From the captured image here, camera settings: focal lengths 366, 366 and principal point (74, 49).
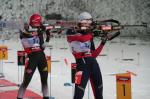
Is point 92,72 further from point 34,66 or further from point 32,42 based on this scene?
point 32,42

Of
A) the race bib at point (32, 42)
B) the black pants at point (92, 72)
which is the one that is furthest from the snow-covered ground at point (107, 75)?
the black pants at point (92, 72)

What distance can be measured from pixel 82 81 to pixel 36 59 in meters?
1.84

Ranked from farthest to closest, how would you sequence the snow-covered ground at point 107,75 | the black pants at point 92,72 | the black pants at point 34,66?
the snow-covered ground at point 107,75, the black pants at point 34,66, the black pants at point 92,72

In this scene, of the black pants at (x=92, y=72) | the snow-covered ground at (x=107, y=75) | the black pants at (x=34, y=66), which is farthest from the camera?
the snow-covered ground at (x=107, y=75)

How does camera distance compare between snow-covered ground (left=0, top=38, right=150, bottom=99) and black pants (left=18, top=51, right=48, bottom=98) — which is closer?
black pants (left=18, top=51, right=48, bottom=98)

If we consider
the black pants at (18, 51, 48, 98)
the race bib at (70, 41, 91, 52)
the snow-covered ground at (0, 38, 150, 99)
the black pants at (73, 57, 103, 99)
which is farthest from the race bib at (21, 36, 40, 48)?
the snow-covered ground at (0, 38, 150, 99)

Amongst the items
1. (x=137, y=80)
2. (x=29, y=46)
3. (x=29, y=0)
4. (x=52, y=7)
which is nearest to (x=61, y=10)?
(x=52, y=7)

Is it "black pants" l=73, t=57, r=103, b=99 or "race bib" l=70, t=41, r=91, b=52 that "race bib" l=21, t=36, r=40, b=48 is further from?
"black pants" l=73, t=57, r=103, b=99

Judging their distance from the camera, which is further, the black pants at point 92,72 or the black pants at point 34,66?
the black pants at point 34,66

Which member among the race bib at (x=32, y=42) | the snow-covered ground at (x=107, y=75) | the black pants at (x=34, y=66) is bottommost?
the snow-covered ground at (x=107, y=75)

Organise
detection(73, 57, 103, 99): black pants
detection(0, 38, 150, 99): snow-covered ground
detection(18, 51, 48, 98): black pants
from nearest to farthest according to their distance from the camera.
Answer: detection(73, 57, 103, 99): black pants < detection(18, 51, 48, 98): black pants < detection(0, 38, 150, 99): snow-covered ground

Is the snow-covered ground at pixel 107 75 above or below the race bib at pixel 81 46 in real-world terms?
below

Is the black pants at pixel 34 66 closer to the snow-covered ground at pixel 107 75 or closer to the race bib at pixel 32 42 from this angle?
the race bib at pixel 32 42

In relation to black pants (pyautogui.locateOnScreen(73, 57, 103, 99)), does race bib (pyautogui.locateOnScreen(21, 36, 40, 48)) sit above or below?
above
